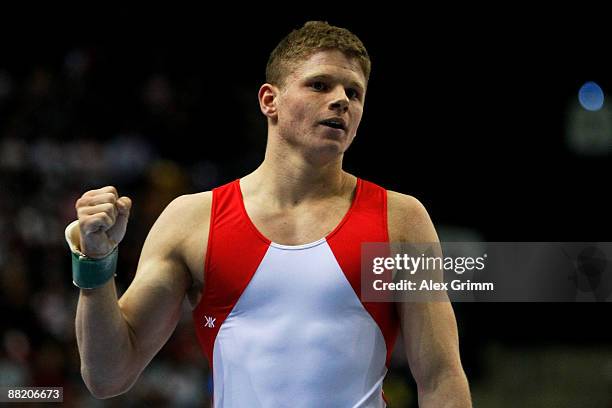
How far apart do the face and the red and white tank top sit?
309 millimetres

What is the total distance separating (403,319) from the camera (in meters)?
3.72

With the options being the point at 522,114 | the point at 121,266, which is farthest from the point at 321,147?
the point at 522,114

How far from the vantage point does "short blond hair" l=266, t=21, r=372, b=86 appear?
384 cm

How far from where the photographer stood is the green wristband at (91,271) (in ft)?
11.6

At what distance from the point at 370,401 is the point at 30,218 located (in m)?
6.26

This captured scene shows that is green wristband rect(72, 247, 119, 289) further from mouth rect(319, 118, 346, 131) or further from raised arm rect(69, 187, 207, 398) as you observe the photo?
mouth rect(319, 118, 346, 131)

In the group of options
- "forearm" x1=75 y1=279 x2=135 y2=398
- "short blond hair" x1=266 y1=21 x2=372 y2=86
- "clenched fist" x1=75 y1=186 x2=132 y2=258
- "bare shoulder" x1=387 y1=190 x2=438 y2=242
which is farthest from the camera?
"short blond hair" x1=266 y1=21 x2=372 y2=86

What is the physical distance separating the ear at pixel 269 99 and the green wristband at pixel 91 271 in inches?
35.0

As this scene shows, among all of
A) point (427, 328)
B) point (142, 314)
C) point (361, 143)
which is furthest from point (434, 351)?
point (361, 143)

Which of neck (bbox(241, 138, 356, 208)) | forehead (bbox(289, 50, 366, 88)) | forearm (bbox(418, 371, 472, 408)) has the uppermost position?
forehead (bbox(289, 50, 366, 88))

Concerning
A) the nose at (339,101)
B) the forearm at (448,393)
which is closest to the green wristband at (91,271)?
the nose at (339,101)

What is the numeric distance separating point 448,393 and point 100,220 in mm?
1397

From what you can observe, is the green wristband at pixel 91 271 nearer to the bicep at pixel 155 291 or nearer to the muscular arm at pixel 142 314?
the muscular arm at pixel 142 314

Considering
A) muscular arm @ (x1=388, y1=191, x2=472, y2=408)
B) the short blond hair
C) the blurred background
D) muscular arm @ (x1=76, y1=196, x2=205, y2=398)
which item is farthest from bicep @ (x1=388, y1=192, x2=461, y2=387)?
the blurred background
